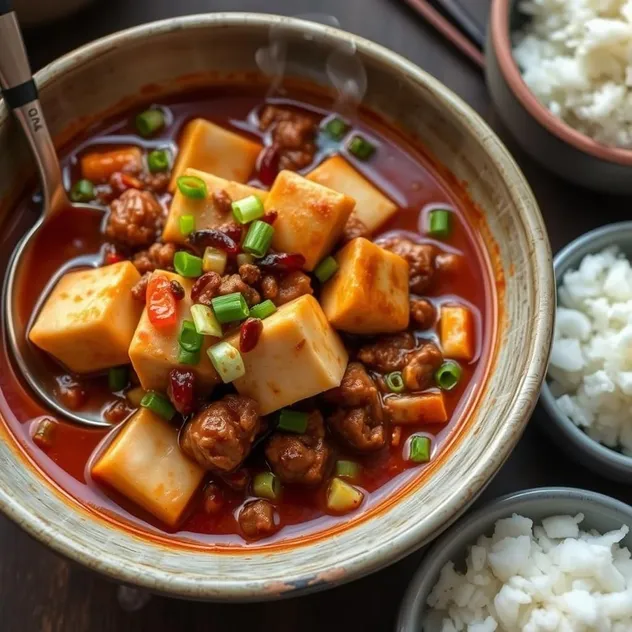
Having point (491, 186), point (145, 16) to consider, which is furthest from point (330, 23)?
point (491, 186)

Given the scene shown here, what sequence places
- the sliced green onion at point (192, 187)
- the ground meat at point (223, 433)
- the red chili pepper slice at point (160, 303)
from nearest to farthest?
the ground meat at point (223, 433)
the red chili pepper slice at point (160, 303)
the sliced green onion at point (192, 187)

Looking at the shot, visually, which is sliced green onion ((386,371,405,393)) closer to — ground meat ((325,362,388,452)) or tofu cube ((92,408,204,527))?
ground meat ((325,362,388,452))

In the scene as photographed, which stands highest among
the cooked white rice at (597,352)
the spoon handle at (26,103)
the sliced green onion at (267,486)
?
the spoon handle at (26,103)

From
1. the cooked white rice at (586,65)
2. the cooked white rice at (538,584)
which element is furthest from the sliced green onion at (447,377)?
the cooked white rice at (586,65)

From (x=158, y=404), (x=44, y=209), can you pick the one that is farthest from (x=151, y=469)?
(x=44, y=209)

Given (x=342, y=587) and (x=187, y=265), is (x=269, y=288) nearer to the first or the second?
(x=187, y=265)

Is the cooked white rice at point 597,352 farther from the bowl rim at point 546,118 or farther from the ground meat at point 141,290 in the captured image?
the ground meat at point 141,290
